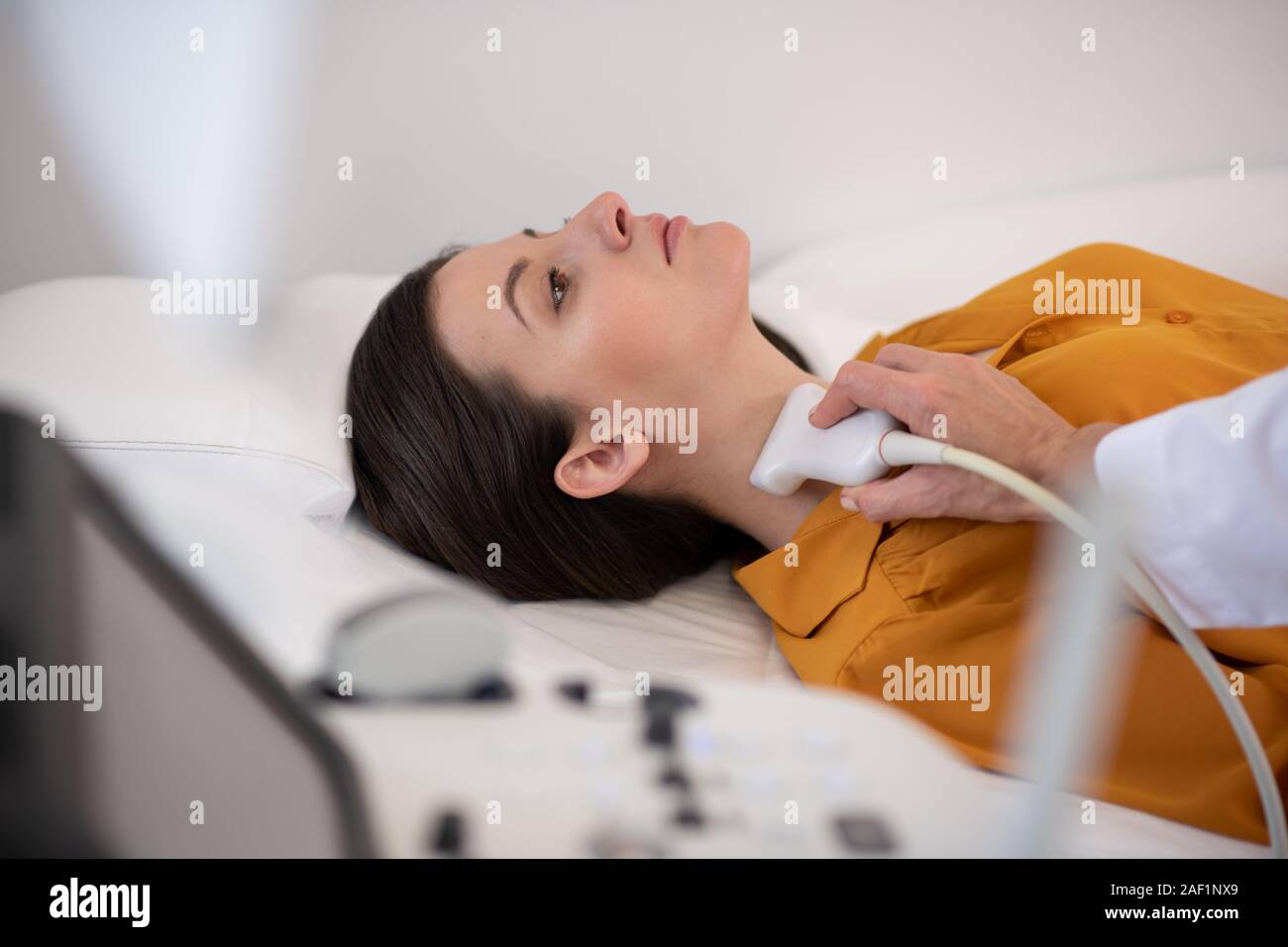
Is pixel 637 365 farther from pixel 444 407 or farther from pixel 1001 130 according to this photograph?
pixel 1001 130

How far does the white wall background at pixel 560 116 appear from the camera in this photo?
1.44 m

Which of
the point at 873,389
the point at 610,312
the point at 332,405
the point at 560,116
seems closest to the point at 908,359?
the point at 873,389

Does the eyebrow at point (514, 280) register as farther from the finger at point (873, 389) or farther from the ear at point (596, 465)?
the finger at point (873, 389)

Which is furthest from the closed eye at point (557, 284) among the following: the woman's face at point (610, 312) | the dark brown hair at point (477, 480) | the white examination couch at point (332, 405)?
the white examination couch at point (332, 405)

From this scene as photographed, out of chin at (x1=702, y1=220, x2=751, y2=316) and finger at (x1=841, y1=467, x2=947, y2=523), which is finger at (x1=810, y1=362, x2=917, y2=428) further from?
chin at (x1=702, y1=220, x2=751, y2=316)

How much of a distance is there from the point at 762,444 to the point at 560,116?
799 millimetres

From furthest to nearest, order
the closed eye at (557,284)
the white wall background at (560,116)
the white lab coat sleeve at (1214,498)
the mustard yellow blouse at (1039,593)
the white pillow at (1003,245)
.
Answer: the white pillow at (1003,245)
the white wall background at (560,116)
the closed eye at (557,284)
the mustard yellow blouse at (1039,593)
the white lab coat sleeve at (1214,498)

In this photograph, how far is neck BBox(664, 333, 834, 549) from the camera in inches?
46.2

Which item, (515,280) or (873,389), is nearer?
(873,389)

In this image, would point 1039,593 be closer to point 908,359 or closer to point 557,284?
point 908,359

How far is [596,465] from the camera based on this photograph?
118 cm

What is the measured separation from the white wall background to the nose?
0.57 m

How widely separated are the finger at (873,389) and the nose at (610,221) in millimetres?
297

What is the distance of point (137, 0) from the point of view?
4.69 feet
